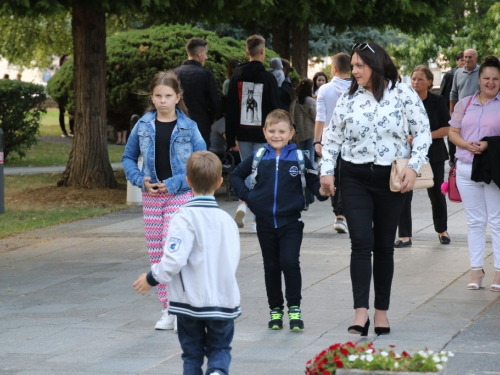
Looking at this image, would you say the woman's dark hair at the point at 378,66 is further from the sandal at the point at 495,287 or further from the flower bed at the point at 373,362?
the flower bed at the point at 373,362

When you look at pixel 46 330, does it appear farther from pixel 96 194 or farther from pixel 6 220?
pixel 96 194

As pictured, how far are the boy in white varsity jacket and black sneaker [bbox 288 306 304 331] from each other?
168 centimetres

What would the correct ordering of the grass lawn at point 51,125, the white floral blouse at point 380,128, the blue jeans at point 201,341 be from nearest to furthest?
→ the blue jeans at point 201,341 → the white floral blouse at point 380,128 → the grass lawn at point 51,125

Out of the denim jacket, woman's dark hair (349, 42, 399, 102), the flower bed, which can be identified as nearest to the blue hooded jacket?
the denim jacket

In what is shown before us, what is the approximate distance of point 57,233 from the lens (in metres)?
11.1

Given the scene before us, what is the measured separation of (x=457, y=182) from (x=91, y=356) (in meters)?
3.44

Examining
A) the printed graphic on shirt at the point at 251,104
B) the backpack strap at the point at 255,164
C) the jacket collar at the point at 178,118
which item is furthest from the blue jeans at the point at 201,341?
the printed graphic on shirt at the point at 251,104

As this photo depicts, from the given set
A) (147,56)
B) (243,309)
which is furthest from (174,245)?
(147,56)

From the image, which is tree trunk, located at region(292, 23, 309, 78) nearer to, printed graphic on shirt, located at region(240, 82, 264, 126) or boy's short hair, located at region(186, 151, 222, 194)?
printed graphic on shirt, located at region(240, 82, 264, 126)

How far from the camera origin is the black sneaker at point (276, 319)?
6.35 metres

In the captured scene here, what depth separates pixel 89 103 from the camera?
46.9 feet

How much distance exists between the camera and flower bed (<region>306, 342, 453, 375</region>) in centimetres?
381

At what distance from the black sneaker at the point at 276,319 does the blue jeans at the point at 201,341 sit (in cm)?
170

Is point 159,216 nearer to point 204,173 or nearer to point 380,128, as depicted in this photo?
point 380,128
